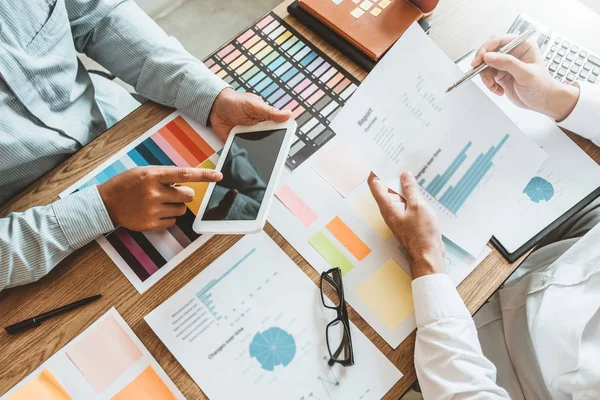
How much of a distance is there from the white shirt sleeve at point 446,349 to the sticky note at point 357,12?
0.53 meters

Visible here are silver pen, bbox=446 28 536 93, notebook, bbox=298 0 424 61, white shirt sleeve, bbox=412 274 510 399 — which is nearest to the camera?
white shirt sleeve, bbox=412 274 510 399

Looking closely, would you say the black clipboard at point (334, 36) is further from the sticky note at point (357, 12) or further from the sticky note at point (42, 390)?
the sticky note at point (42, 390)

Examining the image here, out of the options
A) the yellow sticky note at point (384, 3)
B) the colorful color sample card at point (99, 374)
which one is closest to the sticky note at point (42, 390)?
the colorful color sample card at point (99, 374)

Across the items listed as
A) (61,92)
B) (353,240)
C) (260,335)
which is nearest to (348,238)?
(353,240)

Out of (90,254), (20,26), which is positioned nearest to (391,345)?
(90,254)

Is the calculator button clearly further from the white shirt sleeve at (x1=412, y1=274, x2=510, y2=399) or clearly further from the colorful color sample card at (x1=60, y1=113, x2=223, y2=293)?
the colorful color sample card at (x1=60, y1=113, x2=223, y2=293)

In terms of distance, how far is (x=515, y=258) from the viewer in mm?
760

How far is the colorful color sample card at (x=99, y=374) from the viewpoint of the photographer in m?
0.68

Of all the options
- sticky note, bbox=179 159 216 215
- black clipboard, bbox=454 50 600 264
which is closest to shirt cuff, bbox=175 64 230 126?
sticky note, bbox=179 159 216 215

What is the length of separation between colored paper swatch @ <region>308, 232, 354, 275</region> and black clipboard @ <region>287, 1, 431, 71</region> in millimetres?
354

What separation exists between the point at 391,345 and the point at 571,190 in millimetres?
431

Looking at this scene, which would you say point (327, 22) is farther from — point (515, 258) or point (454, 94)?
point (515, 258)

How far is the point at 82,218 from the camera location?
0.75 m

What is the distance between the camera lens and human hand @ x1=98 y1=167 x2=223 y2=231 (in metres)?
0.75
